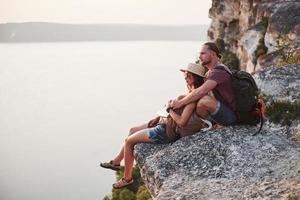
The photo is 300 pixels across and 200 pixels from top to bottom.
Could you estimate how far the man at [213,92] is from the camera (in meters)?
9.70

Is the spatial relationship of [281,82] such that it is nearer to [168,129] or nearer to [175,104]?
[168,129]

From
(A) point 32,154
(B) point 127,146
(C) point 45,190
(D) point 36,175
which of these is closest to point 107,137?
(A) point 32,154

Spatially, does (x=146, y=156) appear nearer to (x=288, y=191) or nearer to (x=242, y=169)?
(x=242, y=169)

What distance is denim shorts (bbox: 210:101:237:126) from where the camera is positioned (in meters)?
10.0

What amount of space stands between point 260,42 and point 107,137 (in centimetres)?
16144

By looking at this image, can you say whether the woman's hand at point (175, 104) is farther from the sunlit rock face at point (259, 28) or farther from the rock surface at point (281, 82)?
the sunlit rock face at point (259, 28)

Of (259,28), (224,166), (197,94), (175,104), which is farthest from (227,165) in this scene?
(259,28)

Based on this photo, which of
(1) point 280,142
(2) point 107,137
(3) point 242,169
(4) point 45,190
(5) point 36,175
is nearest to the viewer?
(3) point 242,169

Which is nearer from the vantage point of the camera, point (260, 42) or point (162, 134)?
point (162, 134)

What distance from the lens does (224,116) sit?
34.1 ft

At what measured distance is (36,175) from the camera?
14538 centimetres

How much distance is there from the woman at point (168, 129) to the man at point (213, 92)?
0.19m

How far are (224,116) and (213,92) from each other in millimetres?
721

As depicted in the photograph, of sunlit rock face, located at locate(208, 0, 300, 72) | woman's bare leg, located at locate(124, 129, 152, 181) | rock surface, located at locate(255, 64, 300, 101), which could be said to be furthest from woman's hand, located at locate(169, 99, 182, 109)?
sunlit rock face, located at locate(208, 0, 300, 72)
